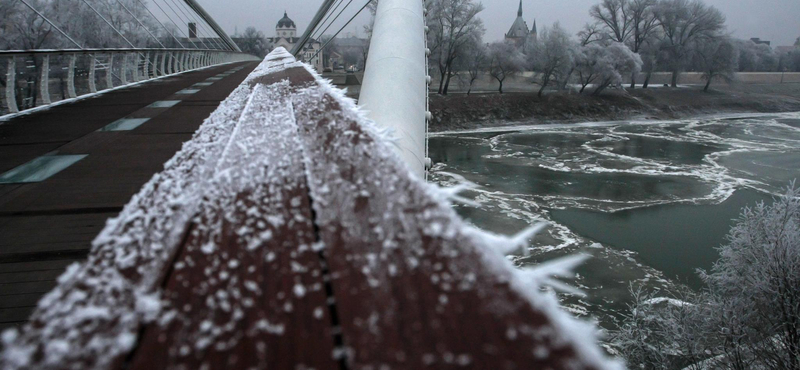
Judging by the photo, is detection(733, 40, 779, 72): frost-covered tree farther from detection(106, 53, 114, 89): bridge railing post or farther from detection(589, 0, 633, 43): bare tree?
detection(106, 53, 114, 89): bridge railing post

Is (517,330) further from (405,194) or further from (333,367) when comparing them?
(405,194)

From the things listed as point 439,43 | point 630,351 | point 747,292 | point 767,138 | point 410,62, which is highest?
point 439,43

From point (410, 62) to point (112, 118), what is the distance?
2581 millimetres

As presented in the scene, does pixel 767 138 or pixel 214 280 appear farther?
pixel 767 138

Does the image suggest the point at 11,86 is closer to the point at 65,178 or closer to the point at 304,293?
the point at 65,178

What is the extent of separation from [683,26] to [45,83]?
5079 centimetres

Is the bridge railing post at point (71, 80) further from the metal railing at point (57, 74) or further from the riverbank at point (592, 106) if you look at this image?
the riverbank at point (592, 106)

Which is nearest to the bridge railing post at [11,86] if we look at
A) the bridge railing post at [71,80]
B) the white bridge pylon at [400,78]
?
the bridge railing post at [71,80]

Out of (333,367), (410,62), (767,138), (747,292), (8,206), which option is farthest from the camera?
(767,138)

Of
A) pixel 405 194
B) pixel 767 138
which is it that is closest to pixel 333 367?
pixel 405 194

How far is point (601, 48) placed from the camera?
39.0 metres

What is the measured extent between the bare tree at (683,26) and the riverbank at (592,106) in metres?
3.45

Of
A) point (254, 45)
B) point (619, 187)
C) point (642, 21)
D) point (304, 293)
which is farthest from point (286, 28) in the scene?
point (304, 293)

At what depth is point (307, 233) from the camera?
0.73 meters
